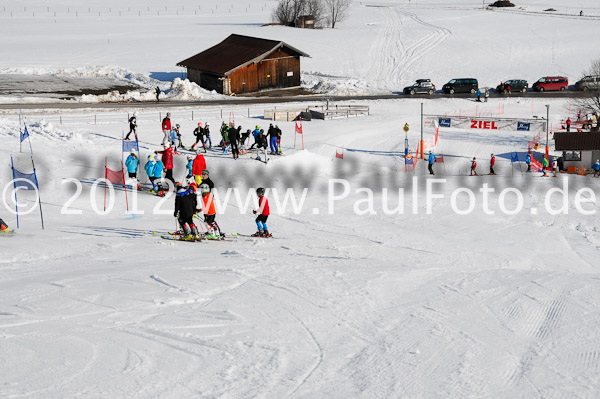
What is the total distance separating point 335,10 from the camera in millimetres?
91562

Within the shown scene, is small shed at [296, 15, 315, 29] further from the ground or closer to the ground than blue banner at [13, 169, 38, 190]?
further from the ground

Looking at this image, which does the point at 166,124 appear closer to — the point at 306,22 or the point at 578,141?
the point at 578,141

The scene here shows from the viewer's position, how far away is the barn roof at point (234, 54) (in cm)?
4850

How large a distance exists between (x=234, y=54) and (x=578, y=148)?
27791 millimetres

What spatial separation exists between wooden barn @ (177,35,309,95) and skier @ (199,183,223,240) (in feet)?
112

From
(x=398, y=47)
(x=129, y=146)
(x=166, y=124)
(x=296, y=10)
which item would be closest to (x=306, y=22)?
(x=296, y=10)

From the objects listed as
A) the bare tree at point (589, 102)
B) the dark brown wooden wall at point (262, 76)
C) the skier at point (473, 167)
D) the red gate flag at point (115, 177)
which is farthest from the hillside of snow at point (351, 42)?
the red gate flag at point (115, 177)

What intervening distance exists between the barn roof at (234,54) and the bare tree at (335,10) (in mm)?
39056

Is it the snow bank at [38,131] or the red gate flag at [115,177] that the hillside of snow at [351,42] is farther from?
the red gate flag at [115,177]

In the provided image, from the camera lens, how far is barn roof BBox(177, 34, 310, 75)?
4850cm

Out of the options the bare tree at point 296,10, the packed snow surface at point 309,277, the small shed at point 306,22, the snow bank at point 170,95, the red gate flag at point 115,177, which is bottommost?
the packed snow surface at point 309,277

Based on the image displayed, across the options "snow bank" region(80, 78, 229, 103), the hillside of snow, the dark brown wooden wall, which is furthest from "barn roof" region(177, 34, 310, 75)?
the hillside of snow

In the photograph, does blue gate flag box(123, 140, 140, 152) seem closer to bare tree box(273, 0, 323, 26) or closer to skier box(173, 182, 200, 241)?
skier box(173, 182, 200, 241)

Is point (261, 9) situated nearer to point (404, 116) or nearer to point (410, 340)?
point (404, 116)
